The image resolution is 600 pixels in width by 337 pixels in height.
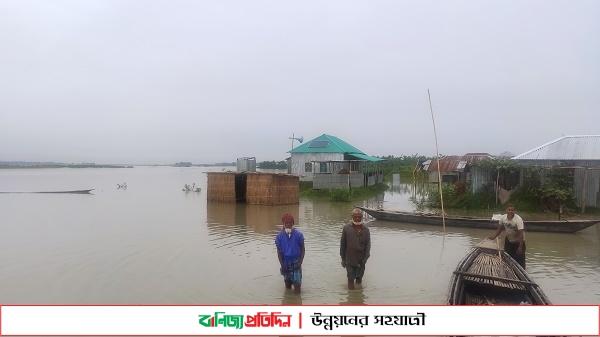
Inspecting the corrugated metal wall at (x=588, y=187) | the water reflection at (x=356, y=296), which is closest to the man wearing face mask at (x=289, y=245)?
the water reflection at (x=356, y=296)

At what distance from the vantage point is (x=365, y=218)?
16688mm

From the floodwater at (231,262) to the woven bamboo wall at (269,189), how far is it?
12.8ft

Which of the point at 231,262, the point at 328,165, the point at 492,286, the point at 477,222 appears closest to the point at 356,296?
the point at 492,286

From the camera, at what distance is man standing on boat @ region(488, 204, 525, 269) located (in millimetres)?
7668

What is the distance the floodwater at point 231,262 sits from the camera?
7.16 meters

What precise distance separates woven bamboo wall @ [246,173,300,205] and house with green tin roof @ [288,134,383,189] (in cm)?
476

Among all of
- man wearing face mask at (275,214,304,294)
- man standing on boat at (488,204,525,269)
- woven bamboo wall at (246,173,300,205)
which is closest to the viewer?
man wearing face mask at (275,214,304,294)

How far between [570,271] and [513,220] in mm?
2276

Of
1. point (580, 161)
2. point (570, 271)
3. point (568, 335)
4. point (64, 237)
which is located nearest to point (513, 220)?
point (570, 271)

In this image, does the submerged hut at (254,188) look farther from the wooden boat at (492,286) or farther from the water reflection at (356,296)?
the wooden boat at (492,286)

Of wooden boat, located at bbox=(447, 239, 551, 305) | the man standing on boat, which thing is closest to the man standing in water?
wooden boat, located at bbox=(447, 239, 551, 305)

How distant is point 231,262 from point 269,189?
11.3 meters

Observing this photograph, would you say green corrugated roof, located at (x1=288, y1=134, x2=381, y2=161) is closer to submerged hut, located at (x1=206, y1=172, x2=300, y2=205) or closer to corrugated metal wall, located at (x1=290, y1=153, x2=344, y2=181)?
corrugated metal wall, located at (x1=290, y1=153, x2=344, y2=181)

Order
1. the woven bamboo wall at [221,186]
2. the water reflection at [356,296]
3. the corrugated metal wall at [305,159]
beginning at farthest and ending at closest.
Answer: the corrugated metal wall at [305,159] → the woven bamboo wall at [221,186] → the water reflection at [356,296]
